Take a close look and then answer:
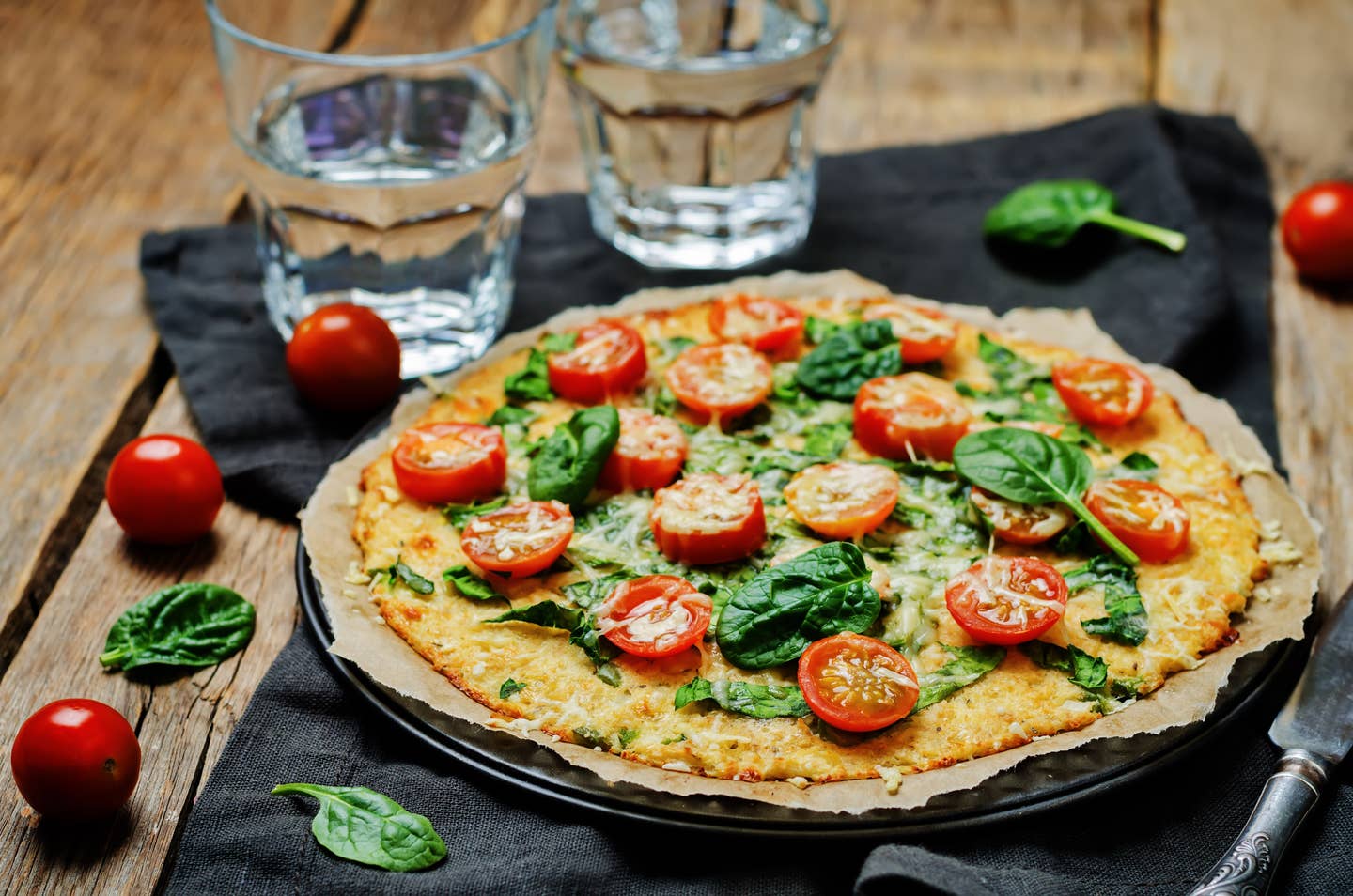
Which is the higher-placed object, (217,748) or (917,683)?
(917,683)

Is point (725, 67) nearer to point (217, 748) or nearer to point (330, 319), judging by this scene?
point (330, 319)

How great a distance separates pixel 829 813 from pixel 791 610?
534 mm

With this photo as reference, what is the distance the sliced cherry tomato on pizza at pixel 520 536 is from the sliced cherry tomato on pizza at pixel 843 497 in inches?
24.4

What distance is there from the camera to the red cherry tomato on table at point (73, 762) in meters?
3.00

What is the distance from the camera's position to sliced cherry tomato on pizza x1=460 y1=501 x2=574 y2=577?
11.5 feet

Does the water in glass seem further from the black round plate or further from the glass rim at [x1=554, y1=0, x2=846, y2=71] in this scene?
the black round plate

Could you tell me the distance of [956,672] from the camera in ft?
10.6

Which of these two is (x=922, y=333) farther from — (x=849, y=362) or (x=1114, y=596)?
(x=1114, y=596)

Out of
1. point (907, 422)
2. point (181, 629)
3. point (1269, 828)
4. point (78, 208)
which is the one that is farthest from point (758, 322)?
point (78, 208)

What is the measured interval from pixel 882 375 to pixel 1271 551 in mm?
1221

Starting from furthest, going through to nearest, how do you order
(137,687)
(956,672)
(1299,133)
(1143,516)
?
(1299,133)
(1143,516)
(137,687)
(956,672)

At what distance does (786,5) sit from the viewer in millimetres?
5383

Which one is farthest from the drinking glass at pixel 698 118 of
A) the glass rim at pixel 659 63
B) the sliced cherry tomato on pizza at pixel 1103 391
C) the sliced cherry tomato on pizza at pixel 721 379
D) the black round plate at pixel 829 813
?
the black round plate at pixel 829 813

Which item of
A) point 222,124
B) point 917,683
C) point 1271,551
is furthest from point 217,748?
point 222,124
